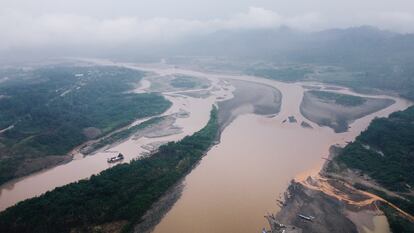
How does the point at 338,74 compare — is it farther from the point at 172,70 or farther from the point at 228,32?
the point at 228,32

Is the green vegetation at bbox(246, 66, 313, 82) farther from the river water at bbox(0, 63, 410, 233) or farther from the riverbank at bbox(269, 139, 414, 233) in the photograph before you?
the riverbank at bbox(269, 139, 414, 233)

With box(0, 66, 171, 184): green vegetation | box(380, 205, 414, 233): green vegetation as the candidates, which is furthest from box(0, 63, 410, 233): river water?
box(380, 205, 414, 233): green vegetation

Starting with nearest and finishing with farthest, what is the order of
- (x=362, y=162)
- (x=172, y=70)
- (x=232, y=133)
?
(x=362, y=162) → (x=232, y=133) → (x=172, y=70)

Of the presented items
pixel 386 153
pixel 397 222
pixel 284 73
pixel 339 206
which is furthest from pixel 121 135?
pixel 284 73

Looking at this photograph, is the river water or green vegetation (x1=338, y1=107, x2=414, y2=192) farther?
green vegetation (x1=338, y1=107, x2=414, y2=192)

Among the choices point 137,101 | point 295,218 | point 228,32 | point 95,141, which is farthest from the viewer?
point 228,32

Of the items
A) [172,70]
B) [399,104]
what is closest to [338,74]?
[399,104]

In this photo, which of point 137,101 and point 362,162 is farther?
point 137,101
